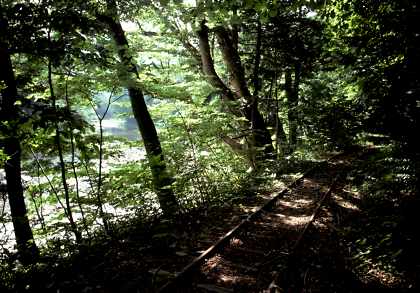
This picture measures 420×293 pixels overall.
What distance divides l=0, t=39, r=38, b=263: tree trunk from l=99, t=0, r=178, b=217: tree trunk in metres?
2.53

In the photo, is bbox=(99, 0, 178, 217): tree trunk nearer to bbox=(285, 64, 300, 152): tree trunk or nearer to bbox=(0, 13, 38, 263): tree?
bbox=(0, 13, 38, 263): tree

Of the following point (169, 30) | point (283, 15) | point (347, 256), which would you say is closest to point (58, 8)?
point (347, 256)

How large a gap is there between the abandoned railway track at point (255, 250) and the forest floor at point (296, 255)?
14 cm

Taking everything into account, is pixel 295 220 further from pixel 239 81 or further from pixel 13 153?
pixel 239 81

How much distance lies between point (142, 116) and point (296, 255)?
6.74m

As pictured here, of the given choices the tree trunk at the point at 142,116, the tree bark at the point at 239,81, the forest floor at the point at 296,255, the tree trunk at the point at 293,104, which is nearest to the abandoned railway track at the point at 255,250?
the forest floor at the point at 296,255

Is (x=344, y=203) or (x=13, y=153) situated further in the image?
(x=344, y=203)

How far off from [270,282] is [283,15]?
12.4 m

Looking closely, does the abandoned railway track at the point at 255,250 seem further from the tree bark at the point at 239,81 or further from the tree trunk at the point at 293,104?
the tree trunk at the point at 293,104

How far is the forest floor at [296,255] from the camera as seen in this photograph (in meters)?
4.65

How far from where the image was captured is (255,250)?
19.7 ft

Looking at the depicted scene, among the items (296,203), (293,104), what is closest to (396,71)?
(296,203)

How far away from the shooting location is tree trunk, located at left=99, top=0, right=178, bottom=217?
26.6 feet

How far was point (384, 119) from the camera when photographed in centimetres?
722
